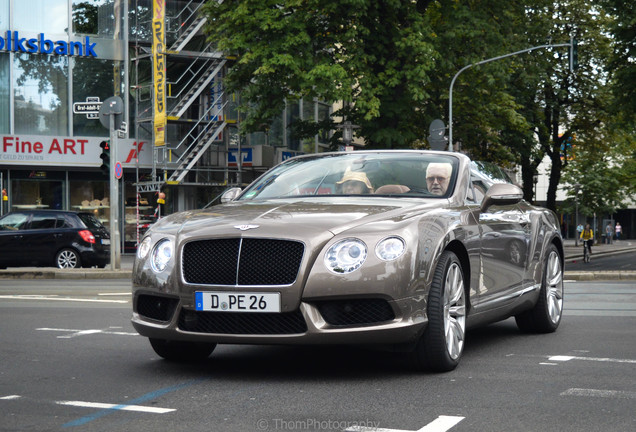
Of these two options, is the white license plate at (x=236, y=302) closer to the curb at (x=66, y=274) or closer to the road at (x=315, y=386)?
the road at (x=315, y=386)

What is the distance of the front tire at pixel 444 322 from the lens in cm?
612

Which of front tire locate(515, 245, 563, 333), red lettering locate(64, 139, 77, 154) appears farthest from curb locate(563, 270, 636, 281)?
red lettering locate(64, 139, 77, 154)

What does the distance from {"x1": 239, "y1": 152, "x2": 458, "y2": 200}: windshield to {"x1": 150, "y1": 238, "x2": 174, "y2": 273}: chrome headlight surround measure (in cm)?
130

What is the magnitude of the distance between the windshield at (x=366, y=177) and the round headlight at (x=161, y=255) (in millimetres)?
1297

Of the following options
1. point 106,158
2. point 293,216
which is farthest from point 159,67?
point 293,216

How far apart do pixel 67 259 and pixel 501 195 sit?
18.1 m

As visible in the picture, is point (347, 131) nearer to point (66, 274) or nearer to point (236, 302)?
point (66, 274)

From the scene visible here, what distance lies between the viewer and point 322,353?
7305 millimetres

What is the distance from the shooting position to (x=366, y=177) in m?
7.27

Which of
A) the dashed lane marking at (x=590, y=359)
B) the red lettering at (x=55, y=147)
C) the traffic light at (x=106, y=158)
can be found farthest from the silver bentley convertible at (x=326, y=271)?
the red lettering at (x=55, y=147)

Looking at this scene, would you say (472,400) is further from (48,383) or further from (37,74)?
(37,74)

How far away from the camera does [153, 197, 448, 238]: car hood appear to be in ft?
19.6

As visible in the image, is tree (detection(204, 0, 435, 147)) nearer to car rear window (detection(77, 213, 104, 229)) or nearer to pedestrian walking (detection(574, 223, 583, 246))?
car rear window (detection(77, 213, 104, 229))

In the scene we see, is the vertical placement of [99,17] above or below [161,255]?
above
